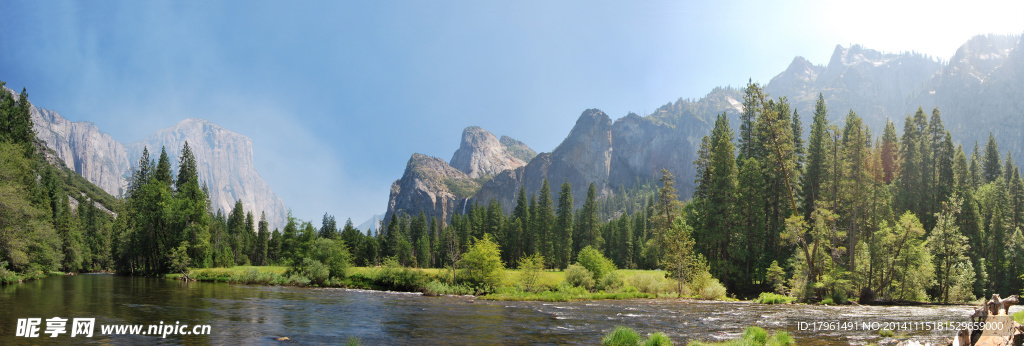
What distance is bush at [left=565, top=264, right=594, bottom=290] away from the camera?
4247 cm

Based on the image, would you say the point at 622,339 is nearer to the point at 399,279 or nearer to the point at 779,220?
the point at 399,279

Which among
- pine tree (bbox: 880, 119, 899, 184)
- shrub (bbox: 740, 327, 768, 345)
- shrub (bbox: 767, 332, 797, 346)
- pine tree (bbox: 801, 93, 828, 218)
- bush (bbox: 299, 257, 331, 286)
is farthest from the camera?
pine tree (bbox: 880, 119, 899, 184)

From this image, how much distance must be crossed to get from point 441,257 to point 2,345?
88026mm

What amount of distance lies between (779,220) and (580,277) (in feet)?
68.5

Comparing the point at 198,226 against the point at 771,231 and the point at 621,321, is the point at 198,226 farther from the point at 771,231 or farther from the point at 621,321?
the point at 771,231

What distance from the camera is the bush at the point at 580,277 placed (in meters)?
42.5

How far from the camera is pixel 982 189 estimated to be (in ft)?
184

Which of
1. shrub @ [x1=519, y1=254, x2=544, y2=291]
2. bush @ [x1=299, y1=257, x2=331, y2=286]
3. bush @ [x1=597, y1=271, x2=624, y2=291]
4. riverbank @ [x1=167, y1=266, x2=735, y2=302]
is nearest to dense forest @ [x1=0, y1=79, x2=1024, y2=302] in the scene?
bush @ [x1=299, y1=257, x2=331, y2=286]

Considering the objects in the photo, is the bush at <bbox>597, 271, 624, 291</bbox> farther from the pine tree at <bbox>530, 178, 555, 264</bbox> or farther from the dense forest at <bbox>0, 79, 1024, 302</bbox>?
the pine tree at <bbox>530, 178, 555, 264</bbox>

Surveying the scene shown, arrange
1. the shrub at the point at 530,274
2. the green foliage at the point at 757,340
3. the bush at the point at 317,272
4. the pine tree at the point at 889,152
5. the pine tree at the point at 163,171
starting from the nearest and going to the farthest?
the green foliage at the point at 757,340 < the shrub at the point at 530,274 < the bush at the point at 317,272 < the pine tree at the point at 889,152 < the pine tree at the point at 163,171

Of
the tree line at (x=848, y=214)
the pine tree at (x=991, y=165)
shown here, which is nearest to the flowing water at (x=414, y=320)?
the tree line at (x=848, y=214)

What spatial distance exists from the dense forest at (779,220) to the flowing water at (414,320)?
7.53 meters

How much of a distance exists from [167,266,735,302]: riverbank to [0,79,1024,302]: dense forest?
2.31 meters

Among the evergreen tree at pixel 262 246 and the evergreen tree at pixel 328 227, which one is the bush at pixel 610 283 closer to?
the evergreen tree at pixel 328 227
